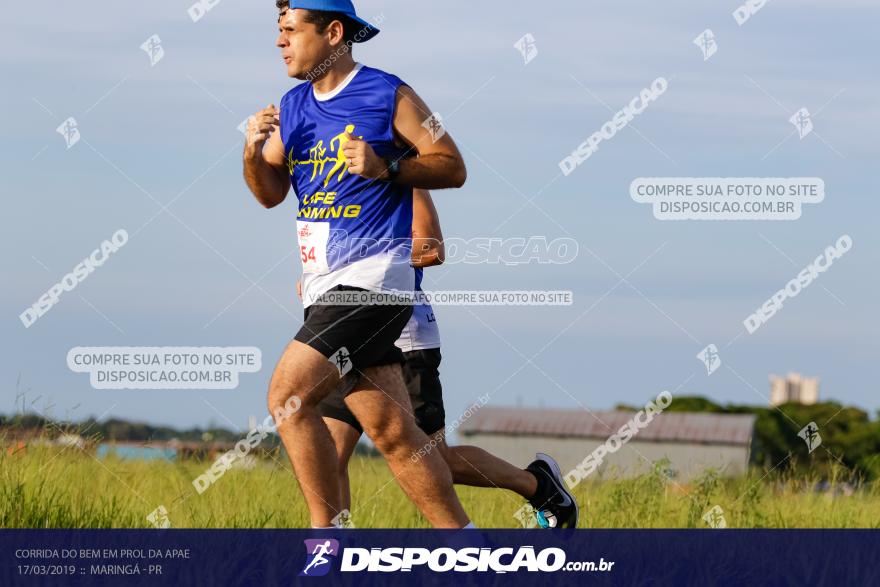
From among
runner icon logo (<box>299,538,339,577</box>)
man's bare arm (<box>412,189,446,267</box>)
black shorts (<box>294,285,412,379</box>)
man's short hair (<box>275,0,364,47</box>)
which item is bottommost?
runner icon logo (<box>299,538,339,577</box>)

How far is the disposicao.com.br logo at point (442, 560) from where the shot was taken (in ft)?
18.1

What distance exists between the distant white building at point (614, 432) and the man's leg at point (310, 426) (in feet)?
6.49

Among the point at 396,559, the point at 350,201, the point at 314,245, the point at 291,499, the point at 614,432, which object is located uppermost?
the point at 350,201

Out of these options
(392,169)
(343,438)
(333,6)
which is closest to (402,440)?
(343,438)

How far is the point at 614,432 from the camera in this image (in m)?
7.33

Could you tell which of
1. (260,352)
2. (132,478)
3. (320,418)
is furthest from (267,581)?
(132,478)

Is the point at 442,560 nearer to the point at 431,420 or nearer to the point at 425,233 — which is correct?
the point at 431,420

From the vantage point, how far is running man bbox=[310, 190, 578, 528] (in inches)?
246

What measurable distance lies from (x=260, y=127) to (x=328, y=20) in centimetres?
56

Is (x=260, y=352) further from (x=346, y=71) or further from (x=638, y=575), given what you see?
(x=638, y=575)

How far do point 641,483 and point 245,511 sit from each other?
2.47 metres

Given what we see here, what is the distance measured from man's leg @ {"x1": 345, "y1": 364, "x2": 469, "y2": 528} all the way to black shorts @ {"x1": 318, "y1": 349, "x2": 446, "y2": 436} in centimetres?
72

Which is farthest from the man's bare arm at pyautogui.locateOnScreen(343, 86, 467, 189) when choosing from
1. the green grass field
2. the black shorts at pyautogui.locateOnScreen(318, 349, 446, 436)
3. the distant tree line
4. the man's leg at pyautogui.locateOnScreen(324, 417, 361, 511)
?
the distant tree line

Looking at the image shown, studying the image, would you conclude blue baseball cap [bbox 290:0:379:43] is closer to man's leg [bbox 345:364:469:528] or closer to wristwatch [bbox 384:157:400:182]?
wristwatch [bbox 384:157:400:182]
